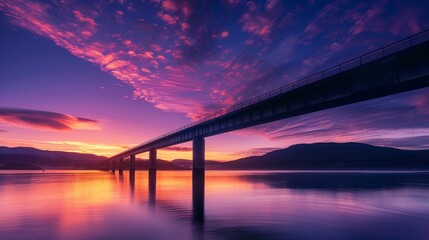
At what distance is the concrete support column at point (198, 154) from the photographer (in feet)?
237

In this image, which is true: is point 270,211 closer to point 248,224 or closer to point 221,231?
point 248,224

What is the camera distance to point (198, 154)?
73.2 m

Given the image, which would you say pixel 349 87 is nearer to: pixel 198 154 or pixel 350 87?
pixel 350 87

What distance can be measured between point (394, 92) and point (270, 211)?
65.4 feet

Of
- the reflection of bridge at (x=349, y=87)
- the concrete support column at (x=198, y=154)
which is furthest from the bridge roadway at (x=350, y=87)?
the concrete support column at (x=198, y=154)

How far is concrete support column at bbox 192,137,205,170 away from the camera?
72.2 m

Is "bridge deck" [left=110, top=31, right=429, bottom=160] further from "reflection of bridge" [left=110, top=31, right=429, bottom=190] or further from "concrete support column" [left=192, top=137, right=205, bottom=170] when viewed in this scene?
"concrete support column" [left=192, top=137, right=205, bottom=170]

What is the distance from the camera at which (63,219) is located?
1584cm

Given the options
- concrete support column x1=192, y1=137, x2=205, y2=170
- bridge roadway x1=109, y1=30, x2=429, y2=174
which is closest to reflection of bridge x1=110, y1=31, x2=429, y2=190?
bridge roadway x1=109, y1=30, x2=429, y2=174

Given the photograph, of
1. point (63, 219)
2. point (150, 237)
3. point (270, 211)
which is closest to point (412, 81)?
point (270, 211)

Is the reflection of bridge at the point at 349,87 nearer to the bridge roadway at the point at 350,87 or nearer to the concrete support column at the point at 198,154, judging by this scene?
the bridge roadway at the point at 350,87

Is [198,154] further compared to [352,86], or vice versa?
[198,154]

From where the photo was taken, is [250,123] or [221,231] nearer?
[221,231]

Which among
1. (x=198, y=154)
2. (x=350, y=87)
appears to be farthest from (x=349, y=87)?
(x=198, y=154)
